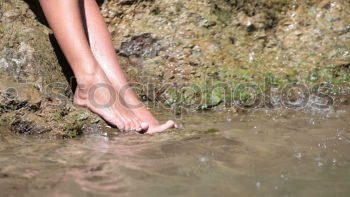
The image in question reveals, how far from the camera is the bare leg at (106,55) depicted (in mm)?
3260

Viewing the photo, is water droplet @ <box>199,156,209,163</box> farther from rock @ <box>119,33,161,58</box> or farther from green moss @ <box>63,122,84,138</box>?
rock @ <box>119,33,161,58</box>

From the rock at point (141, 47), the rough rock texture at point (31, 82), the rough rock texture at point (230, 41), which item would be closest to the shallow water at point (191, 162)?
the rough rock texture at point (31, 82)

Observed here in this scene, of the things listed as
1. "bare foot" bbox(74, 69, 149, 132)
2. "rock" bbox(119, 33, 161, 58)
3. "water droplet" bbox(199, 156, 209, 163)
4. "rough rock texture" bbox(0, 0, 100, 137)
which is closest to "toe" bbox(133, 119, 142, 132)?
"bare foot" bbox(74, 69, 149, 132)

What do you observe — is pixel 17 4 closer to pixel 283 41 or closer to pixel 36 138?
pixel 36 138

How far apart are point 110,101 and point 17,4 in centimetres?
99

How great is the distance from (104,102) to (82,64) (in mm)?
270

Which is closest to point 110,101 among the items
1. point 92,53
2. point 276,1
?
point 92,53

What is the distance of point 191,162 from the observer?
2410 millimetres

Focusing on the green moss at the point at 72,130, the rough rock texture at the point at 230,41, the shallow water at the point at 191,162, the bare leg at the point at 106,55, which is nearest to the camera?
the shallow water at the point at 191,162

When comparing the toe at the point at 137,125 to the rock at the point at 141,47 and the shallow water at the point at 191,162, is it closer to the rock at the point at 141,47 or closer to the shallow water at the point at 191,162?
the shallow water at the point at 191,162

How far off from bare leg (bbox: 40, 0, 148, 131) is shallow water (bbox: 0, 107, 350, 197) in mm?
197

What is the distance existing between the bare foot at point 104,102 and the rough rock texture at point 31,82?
86mm

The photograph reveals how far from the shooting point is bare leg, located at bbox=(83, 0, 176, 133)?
3.26 m

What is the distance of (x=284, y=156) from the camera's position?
8.20 feet
